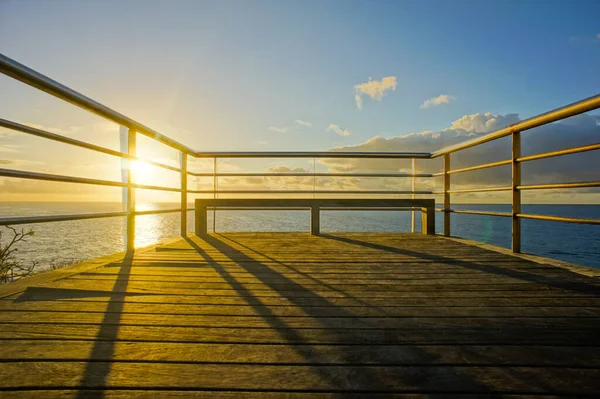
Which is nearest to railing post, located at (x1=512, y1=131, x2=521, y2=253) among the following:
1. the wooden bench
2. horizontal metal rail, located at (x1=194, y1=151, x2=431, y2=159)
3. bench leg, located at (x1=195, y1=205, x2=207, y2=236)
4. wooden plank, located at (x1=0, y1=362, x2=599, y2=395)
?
the wooden bench

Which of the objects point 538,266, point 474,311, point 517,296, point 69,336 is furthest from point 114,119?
point 538,266

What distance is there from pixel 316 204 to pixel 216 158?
1433 millimetres

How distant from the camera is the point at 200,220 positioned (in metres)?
3.63

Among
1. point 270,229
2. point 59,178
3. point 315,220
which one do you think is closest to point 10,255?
point 59,178

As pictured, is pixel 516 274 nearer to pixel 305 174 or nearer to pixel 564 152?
pixel 564 152

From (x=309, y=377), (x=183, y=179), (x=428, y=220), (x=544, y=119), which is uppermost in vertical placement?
(x=544, y=119)

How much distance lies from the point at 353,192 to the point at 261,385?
3303 millimetres

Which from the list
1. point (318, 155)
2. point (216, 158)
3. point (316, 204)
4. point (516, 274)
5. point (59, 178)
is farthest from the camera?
point (216, 158)

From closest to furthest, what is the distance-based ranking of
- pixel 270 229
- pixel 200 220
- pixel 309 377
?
1. pixel 309 377
2. pixel 200 220
3. pixel 270 229

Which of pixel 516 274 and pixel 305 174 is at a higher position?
pixel 305 174

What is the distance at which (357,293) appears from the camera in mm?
1430

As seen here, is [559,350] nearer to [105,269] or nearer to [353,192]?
[105,269]

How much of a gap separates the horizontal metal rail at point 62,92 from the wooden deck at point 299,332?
3.25ft

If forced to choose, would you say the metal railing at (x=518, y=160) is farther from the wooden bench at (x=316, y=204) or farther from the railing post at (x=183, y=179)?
the railing post at (x=183, y=179)
